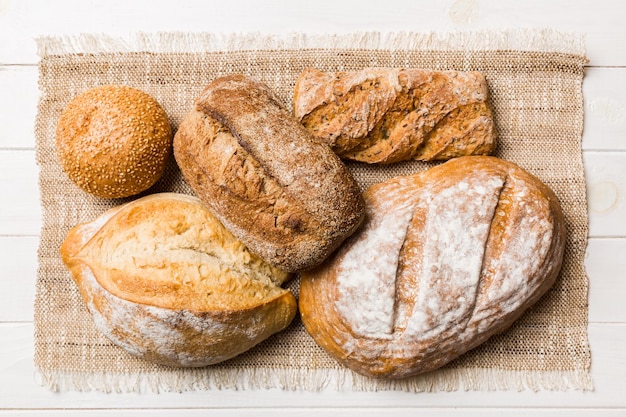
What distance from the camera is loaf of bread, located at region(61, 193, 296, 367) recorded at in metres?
1.32

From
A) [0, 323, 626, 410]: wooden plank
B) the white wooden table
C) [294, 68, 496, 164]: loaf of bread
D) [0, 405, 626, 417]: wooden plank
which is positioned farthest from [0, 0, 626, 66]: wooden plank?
[0, 405, 626, 417]: wooden plank

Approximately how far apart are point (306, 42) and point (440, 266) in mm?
756

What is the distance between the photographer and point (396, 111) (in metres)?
1.42

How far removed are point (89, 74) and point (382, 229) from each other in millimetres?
968

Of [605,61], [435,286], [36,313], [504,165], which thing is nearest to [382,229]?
[435,286]

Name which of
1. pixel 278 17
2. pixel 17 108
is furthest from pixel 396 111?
pixel 17 108

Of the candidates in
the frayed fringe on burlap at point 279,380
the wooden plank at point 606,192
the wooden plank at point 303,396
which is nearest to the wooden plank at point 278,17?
the wooden plank at point 606,192

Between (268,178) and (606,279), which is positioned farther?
(606,279)

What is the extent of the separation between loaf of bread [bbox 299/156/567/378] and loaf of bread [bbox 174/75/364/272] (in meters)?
0.11

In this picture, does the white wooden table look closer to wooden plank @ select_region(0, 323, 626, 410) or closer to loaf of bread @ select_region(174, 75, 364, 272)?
wooden plank @ select_region(0, 323, 626, 410)

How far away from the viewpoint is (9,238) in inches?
61.6

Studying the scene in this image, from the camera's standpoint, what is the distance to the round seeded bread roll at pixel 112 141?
1.33 meters

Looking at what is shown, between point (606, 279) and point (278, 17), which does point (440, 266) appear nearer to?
point (606, 279)

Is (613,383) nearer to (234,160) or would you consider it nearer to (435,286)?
(435,286)
